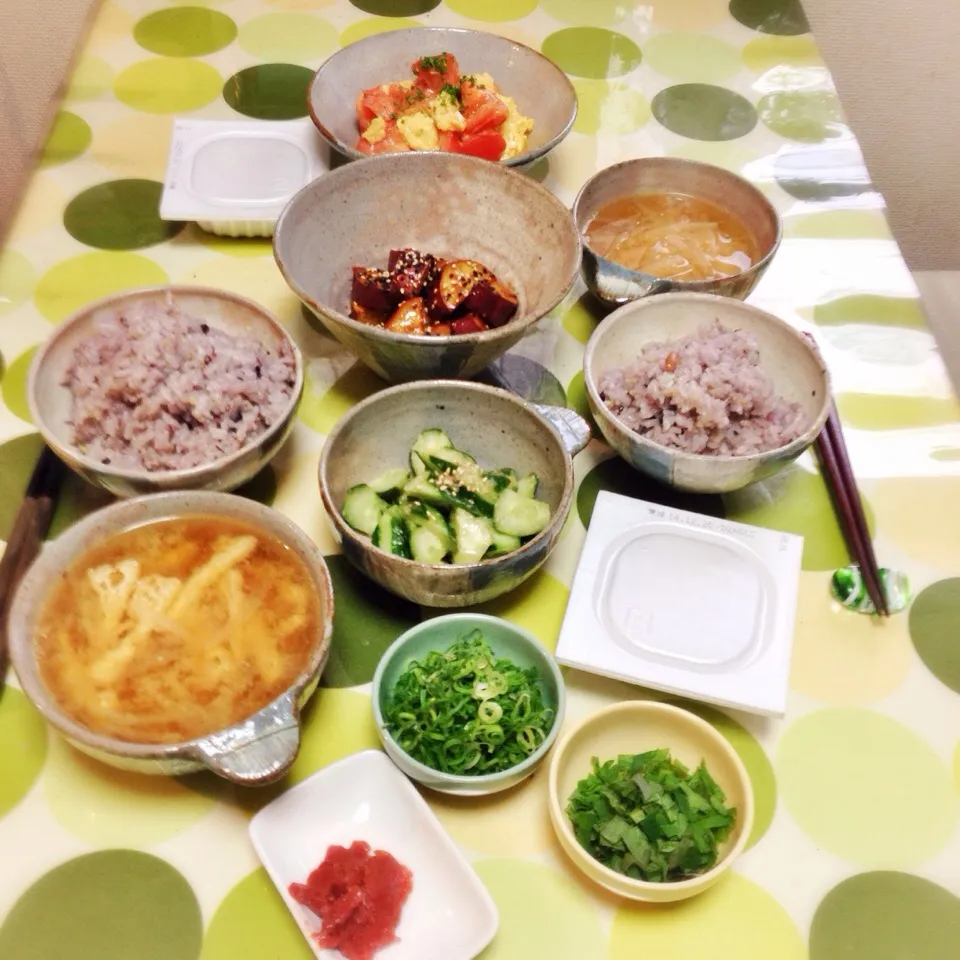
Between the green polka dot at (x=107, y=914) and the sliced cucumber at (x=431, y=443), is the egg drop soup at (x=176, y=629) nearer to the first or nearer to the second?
the green polka dot at (x=107, y=914)

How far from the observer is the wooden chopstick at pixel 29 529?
136cm

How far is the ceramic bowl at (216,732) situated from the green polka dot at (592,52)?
6.05 ft

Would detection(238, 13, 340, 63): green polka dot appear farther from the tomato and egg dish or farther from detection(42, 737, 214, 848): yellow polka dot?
detection(42, 737, 214, 848): yellow polka dot

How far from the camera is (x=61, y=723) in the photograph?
1142 mm

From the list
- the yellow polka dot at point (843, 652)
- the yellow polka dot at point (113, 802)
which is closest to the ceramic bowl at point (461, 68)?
the yellow polka dot at point (843, 652)

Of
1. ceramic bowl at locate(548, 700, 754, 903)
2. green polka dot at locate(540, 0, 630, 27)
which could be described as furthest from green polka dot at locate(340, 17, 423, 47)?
ceramic bowl at locate(548, 700, 754, 903)

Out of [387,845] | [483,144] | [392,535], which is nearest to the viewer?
[387,845]

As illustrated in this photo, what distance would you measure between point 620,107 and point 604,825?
2009 millimetres

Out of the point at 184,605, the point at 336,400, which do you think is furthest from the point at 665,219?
the point at 184,605

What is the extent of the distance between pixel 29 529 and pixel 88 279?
0.73m

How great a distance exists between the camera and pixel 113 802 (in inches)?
50.3

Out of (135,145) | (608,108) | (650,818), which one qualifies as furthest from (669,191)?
(650,818)

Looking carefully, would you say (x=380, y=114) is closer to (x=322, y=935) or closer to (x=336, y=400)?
(x=336, y=400)

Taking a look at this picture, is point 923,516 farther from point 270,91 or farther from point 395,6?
point 395,6
